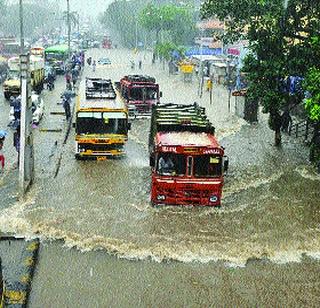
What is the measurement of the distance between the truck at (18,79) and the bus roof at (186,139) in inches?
729

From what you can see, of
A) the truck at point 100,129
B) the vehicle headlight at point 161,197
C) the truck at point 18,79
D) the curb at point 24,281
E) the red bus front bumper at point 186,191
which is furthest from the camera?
the truck at point 18,79

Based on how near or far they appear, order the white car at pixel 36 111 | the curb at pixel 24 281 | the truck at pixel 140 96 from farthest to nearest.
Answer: the truck at pixel 140 96 → the white car at pixel 36 111 → the curb at pixel 24 281

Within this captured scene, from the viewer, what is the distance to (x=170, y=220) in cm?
1444

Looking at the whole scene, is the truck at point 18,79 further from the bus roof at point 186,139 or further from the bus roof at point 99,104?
the bus roof at point 186,139

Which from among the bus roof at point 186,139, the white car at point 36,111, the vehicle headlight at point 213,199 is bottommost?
the vehicle headlight at point 213,199

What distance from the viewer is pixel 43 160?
2025cm

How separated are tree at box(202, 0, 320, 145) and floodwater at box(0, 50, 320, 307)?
276cm

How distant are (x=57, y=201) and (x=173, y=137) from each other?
395cm

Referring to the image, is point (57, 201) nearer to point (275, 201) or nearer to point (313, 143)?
point (275, 201)

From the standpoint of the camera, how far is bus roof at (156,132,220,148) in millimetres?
14625

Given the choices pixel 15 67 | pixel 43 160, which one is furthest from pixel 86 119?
pixel 15 67

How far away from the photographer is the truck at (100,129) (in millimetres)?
19188

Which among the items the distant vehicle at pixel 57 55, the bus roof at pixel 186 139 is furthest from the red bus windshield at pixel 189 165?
the distant vehicle at pixel 57 55

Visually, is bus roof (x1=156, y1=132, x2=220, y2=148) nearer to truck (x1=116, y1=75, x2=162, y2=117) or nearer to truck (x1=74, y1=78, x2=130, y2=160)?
truck (x1=74, y1=78, x2=130, y2=160)
